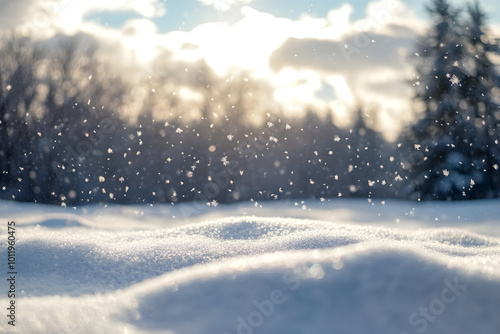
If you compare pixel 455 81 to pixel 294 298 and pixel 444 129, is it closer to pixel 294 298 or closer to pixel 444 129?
pixel 444 129

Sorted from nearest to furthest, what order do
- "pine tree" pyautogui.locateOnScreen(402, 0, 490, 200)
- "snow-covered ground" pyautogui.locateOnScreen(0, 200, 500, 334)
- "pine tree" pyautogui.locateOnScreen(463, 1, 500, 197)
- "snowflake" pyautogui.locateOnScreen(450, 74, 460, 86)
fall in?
"snow-covered ground" pyautogui.locateOnScreen(0, 200, 500, 334) < "pine tree" pyautogui.locateOnScreen(402, 0, 490, 200) < "pine tree" pyautogui.locateOnScreen(463, 1, 500, 197) < "snowflake" pyautogui.locateOnScreen(450, 74, 460, 86)

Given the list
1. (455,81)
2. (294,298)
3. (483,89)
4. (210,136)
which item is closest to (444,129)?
(455,81)

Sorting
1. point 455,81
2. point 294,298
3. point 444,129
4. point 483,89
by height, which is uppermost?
point 455,81

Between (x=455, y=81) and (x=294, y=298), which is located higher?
(x=455, y=81)

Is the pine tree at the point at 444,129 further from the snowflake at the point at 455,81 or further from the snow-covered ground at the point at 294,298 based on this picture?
the snow-covered ground at the point at 294,298

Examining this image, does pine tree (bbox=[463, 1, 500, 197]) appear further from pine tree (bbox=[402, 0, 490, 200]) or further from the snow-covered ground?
the snow-covered ground

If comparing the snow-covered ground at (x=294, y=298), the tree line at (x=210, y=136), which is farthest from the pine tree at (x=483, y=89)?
the snow-covered ground at (x=294, y=298)

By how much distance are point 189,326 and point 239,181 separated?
1748cm

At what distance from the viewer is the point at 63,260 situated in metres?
3.10

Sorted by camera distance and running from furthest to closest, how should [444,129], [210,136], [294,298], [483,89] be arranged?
[210,136], [483,89], [444,129], [294,298]

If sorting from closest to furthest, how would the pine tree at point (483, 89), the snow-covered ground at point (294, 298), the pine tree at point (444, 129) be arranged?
the snow-covered ground at point (294, 298) → the pine tree at point (444, 129) → the pine tree at point (483, 89)

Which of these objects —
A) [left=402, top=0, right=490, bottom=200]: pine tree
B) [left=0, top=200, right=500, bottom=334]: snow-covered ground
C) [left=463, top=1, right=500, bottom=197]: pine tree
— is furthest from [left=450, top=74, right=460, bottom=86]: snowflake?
[left=0, top=200, right=500, bottom=334]: snow-covered ground

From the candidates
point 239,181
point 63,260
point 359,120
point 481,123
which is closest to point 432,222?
point 63,260

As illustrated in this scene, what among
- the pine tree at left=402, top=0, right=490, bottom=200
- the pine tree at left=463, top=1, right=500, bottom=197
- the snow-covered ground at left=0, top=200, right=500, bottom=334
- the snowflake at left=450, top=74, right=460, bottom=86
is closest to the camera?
the snow-covered ground at left=0, top=200, right=500, bottom=334
